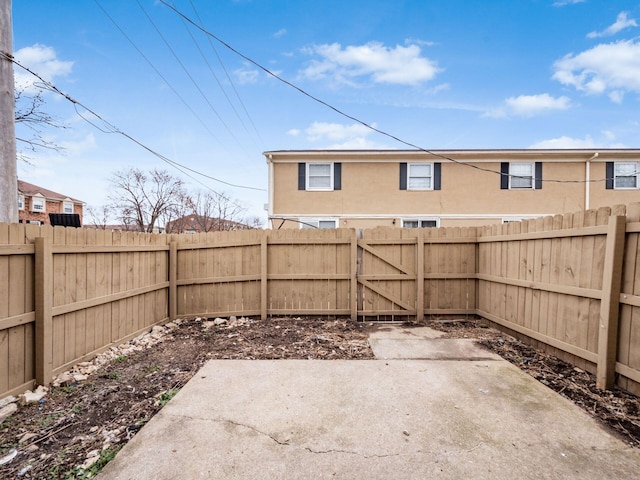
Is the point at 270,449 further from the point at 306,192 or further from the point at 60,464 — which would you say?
→ the point at 306,192

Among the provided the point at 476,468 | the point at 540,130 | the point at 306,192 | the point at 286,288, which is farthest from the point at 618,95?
the point at 476,468

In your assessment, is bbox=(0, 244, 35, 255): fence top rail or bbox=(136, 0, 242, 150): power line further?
bbox=(136, 0, 242, 150): power line

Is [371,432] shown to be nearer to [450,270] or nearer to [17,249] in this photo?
[17,249]

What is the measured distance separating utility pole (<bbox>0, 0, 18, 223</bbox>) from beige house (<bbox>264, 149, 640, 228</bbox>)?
23.2 ft

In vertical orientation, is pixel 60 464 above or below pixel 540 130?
below

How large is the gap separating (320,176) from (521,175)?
24.0 ft

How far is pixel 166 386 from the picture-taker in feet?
9.59

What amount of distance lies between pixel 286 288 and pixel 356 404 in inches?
122

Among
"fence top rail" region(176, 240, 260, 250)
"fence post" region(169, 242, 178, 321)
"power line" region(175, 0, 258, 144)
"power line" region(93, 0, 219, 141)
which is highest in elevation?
"power line" region(175, 0, 258, 144)

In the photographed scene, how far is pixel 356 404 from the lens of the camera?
99.1 inches

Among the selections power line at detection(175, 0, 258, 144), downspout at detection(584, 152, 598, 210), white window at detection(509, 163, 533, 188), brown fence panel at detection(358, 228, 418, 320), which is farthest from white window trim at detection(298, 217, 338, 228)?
downspout at detection(584, 152, 598, 210)

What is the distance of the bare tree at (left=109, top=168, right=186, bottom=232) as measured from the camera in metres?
17.9

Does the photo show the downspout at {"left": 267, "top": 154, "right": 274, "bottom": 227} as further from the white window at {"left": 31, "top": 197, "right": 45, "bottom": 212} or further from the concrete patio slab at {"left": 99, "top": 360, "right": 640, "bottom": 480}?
the white window at {"left": 31, "top": 197, "right": 45, "bottom": 212}

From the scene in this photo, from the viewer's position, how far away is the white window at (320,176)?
34.4 feet
